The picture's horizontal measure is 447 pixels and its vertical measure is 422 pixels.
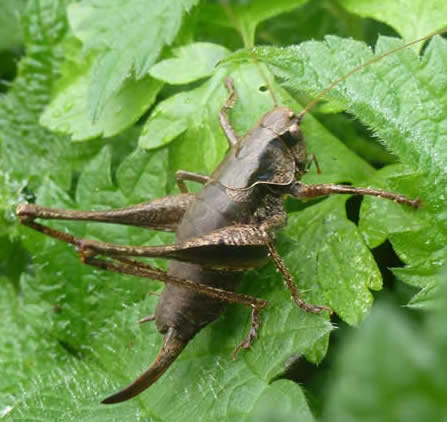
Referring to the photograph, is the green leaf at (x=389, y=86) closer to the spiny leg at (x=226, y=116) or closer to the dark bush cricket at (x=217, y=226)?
the dark bush cricket at (x=217, y=226)

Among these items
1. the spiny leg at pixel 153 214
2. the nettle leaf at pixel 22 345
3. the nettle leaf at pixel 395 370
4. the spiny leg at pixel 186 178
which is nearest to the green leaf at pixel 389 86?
the spiny leg at pixel 186 178

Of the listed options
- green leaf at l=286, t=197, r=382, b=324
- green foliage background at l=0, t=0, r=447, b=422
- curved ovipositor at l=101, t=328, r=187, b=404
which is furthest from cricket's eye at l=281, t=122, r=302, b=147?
curved ovipositor at l=101, t=328, r=187, b=404

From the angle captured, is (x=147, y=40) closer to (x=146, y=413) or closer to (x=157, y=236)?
(x=157, y=236)

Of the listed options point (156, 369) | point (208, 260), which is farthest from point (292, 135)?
point (156, 369)

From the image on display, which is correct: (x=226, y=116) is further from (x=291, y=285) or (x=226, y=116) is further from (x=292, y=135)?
(x=291, y=285)

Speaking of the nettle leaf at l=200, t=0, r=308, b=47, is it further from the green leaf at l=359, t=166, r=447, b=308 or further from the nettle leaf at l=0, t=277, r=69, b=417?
the nettle leaf at l=0, t=277, r=69, b=417

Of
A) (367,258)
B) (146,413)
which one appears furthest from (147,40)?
(146,413)
